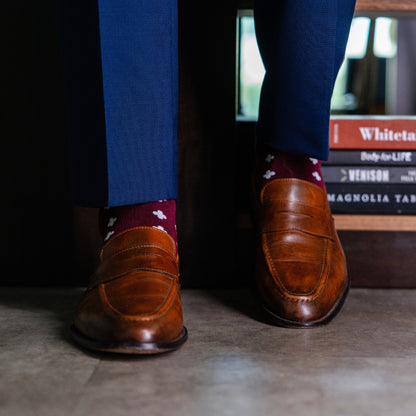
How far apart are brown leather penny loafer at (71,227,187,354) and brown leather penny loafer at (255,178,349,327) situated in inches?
5.0

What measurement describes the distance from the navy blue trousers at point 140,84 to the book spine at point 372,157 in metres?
0.22

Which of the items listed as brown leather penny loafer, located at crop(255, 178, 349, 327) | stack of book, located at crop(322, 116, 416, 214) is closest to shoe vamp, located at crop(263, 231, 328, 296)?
brown leather penny loafer, located at crop(255, 178, 349, 327)

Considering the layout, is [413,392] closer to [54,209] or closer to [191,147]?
[191,147]

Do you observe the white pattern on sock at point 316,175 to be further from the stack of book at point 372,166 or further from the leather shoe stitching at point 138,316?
the leather shoe stitching at point 138,316

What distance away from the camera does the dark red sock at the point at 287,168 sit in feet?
2.46

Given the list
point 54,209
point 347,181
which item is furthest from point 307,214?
point 54,209

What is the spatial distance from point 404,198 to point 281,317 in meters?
0.38

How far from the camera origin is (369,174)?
0.89 m

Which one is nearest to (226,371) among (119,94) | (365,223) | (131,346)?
(131,346)

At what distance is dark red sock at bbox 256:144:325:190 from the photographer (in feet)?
2.46

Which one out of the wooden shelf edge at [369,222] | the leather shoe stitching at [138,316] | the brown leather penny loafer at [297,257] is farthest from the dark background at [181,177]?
the leather shoe stitching at [138,316]

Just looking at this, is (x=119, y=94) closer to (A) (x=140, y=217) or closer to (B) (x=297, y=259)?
(A) (x=140, y=217)

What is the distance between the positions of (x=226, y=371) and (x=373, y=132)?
0.55 m

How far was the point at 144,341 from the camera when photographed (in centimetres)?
53
